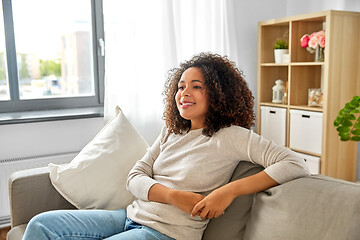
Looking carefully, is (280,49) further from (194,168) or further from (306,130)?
(194,168)

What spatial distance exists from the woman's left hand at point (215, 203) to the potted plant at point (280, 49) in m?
2.09

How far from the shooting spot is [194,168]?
140cm

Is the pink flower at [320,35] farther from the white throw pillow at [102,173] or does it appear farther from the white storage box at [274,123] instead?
the white throw pillow at [102,173]

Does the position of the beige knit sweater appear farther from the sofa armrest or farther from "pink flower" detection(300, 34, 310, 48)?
"pink flower" detection(300, 34, 310, 48)

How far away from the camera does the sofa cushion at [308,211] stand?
3.40 ft

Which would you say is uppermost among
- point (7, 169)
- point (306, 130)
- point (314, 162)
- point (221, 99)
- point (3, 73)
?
point (3, 73)

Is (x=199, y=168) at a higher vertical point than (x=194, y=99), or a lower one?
lower

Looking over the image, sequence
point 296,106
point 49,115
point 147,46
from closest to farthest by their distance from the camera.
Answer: point 49,115
point 147,46
point 296,106

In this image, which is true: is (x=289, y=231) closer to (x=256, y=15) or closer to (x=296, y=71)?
(x=296, y=71)

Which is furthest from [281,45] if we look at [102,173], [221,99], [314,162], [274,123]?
[102,173]

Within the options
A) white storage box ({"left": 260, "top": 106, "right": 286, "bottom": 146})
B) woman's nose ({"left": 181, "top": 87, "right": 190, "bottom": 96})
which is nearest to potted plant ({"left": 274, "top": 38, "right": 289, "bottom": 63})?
white storage box ({"left": 260, "top": 106, "right": 286, "bottom": 146})

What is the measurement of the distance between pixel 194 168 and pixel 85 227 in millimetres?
445

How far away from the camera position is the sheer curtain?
2732mm

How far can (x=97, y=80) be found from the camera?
2955 mm
